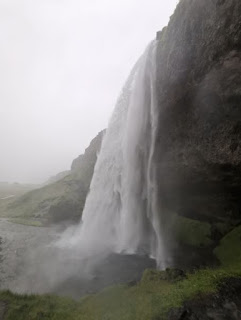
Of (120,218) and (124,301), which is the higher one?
(120,218)

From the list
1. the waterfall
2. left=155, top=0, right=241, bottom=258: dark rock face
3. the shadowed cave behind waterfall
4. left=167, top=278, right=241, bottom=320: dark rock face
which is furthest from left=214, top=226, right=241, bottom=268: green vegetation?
left=167, top=278, right=241, bottom=320: dark rock face

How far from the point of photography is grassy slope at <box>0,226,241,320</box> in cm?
1160

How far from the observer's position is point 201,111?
2181 cm

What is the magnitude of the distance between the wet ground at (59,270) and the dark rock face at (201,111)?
8.64 meters

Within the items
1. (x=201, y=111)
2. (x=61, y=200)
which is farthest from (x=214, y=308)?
(x=61, y=200)

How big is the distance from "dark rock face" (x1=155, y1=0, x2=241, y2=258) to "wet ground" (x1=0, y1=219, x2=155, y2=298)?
864 cm

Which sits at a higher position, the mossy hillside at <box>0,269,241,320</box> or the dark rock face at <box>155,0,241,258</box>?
the dark rock face at <box>155,0,241,258</box>

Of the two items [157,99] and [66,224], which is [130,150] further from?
[66,224]

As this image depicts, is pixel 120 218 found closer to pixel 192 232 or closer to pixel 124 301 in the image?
pixel 192 232

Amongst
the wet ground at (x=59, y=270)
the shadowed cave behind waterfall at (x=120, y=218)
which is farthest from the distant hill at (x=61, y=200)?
the wet ground at (x=59, y=270)

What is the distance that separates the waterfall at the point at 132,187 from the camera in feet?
94.1

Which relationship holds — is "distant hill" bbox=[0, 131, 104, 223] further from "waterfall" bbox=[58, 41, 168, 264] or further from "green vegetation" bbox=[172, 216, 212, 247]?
"green vegetation" bbox=[172, 216, 212, 247]

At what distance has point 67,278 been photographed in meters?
18.9

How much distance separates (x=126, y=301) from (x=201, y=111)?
16508 millimetres
